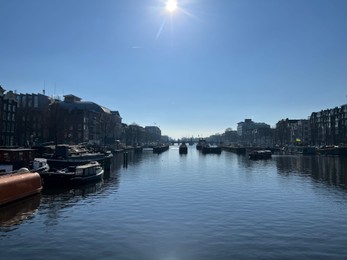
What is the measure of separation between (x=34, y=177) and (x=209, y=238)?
30.2 meters

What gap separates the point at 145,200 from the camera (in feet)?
142

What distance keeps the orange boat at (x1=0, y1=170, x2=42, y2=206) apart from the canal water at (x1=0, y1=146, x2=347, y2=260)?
3.68ft

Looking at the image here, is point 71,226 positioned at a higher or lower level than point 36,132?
lower

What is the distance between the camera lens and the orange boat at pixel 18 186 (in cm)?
3934

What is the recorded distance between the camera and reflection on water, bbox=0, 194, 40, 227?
106 ft

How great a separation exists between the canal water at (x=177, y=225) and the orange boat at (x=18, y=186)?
44.1 inches

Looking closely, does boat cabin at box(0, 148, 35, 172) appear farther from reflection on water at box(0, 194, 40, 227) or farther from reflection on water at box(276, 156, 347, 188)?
reflection on water at box(276, 156, 347, 188)

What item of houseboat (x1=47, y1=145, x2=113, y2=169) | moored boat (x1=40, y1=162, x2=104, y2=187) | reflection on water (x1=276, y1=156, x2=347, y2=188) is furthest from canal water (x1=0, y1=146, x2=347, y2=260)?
houseboat (x1=47, y1=145, x2=113, y2=169)

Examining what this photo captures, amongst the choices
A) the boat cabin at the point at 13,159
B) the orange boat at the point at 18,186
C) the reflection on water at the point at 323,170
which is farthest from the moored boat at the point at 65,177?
the reflection on water at the point at 323,170

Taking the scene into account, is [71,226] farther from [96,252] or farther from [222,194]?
[222,194]

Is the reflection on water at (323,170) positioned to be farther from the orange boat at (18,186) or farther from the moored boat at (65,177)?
the orange boat at (18,186)

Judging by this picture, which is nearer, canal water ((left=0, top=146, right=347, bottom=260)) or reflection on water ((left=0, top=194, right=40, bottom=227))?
canal water ((left=0, top=146, right=347, bottom=260))

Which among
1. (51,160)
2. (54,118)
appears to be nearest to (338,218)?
(51,160)

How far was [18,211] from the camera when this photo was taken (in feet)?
121
